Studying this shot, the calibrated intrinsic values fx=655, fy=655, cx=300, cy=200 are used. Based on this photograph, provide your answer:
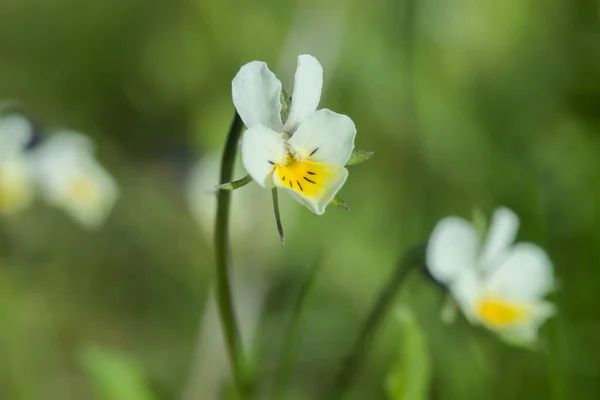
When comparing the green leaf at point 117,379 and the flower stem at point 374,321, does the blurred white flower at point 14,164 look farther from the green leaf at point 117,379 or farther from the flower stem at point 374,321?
the flower stem at point 374,321

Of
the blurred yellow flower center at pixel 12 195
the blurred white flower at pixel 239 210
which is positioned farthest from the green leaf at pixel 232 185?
the blurred white flower at pixel 239 210

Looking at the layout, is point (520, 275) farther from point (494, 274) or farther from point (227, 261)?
point (227, 261)

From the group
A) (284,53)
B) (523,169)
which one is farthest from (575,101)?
(284,53)

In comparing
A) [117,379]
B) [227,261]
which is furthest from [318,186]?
[117,379]

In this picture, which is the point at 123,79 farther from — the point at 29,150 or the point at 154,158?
the point at 29,150

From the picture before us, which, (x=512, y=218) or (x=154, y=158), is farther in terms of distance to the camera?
(x=154, y=158)

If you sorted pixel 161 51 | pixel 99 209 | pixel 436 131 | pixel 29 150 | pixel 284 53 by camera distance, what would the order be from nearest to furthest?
pixel 29 150 < pixel 99 209 < pixel 436 131 < pixel 284 53 < pixel 161 51
